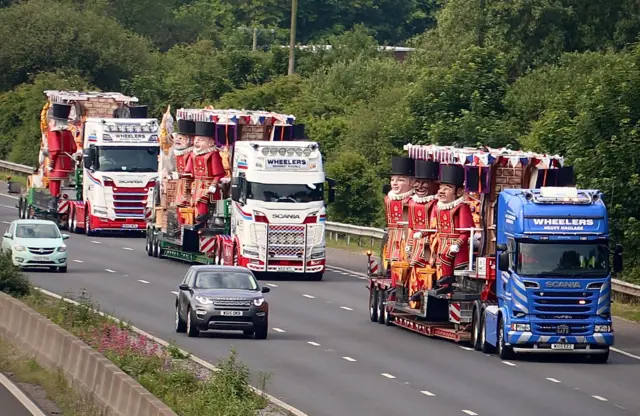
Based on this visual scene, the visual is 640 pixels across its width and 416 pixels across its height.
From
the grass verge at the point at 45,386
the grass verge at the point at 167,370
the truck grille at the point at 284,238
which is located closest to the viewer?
the grass verge at the point at 167,370

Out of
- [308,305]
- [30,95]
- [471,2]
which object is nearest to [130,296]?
[308,305]

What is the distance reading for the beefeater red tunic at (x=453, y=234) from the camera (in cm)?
3278

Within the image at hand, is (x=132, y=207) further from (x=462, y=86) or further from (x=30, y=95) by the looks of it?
(x=30, y=95)

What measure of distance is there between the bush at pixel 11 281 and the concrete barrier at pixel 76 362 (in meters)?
4.35

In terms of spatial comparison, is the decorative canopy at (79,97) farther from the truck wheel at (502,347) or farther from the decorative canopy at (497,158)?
the truck wheel at (502,347)

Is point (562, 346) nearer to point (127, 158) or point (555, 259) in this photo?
point (555, 259)

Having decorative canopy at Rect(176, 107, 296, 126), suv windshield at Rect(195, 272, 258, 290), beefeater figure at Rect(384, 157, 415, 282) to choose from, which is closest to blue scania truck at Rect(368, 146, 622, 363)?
suv windshield at Rect(195, 272, 258, 290)

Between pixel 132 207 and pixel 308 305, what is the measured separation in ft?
64.2

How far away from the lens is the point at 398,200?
3622cm

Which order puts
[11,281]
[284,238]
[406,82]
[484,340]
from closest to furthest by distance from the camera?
1. [484,340]
2. [11,281]
3. [284,238]
4. [406,82]

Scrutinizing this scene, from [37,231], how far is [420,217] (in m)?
14.7

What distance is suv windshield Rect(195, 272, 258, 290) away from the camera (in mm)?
32406

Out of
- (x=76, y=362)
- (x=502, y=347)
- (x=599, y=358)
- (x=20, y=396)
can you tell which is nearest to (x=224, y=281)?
(x=502, y=347)

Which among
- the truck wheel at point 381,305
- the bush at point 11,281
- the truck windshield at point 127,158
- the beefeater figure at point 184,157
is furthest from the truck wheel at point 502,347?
the truck windshield at point 127,158
